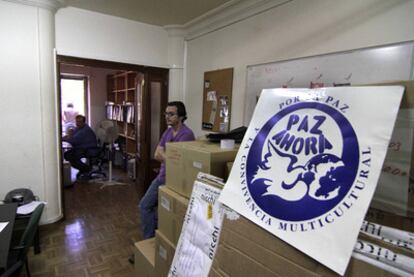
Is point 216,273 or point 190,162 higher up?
point 190,162

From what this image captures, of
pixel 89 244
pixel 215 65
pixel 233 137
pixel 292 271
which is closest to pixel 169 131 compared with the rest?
pixel 233 137

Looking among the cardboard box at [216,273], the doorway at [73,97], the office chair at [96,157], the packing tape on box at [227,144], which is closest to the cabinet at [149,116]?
the office chair at [96,157]

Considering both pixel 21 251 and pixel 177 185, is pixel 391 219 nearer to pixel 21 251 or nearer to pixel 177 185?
pixel 177 185

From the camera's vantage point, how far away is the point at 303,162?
2.60 ft

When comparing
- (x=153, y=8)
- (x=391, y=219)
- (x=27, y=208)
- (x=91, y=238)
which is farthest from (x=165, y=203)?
(x=153, y=8)

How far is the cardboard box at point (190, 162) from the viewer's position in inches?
53.1

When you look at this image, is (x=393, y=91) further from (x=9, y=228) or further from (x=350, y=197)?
(x=9, y=228)

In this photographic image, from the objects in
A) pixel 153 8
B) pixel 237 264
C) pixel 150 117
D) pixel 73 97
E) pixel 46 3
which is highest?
pixel 153 8

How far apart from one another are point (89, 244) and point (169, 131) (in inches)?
61.8

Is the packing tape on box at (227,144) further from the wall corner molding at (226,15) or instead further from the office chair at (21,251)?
the wall corner molding at (226,15)

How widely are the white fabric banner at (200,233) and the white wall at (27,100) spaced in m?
2.48

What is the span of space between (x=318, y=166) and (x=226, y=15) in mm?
2604

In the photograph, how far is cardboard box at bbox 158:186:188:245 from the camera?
4.77 feet

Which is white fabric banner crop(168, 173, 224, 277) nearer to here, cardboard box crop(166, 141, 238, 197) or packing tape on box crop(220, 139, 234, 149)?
cardboard box crop(166, 141, 238, 197)
